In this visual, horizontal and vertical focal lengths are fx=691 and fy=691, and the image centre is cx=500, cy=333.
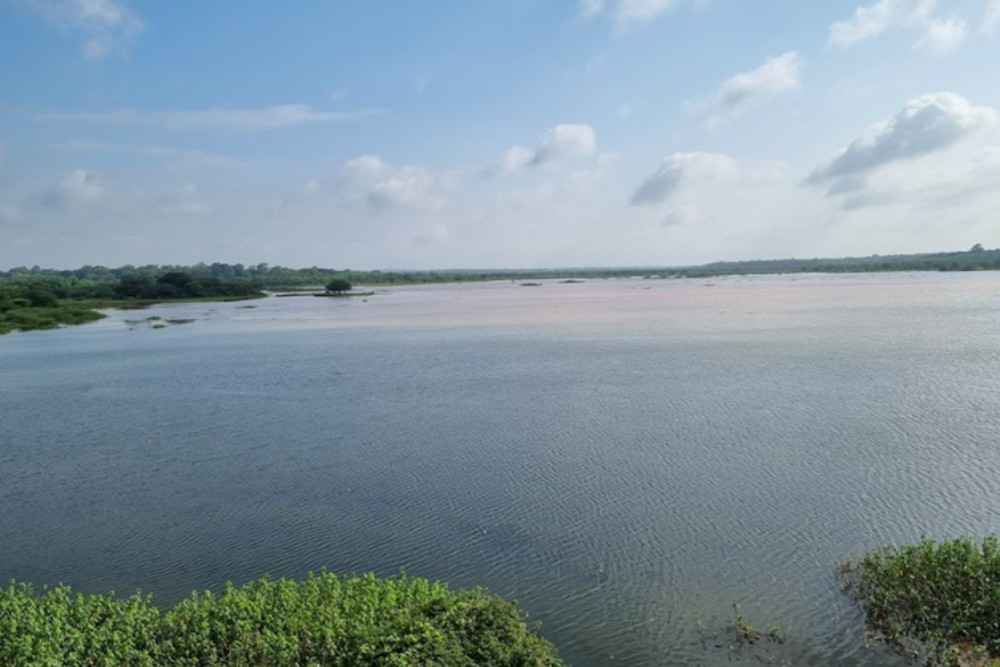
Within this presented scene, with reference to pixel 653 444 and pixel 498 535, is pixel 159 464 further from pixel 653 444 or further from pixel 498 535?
pixel 653 444

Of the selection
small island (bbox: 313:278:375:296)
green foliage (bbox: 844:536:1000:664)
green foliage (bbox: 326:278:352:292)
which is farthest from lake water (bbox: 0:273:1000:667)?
green foliage (bbox: 326:278:352:292)

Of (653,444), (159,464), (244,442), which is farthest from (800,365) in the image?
(159,464)

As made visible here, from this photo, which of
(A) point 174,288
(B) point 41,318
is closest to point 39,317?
(B) point 41,318

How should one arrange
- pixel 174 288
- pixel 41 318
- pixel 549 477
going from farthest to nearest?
pixel 174 288
pixel 41 318
pixel 549 477

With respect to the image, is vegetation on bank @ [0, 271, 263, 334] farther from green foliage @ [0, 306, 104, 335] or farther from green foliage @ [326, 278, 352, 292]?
green foliage @ [326, 278, 352, 292]

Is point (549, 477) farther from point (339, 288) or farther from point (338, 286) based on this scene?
point (339, 288)

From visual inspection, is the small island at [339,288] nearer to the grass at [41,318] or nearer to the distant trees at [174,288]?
the distant trees at [174,288]
